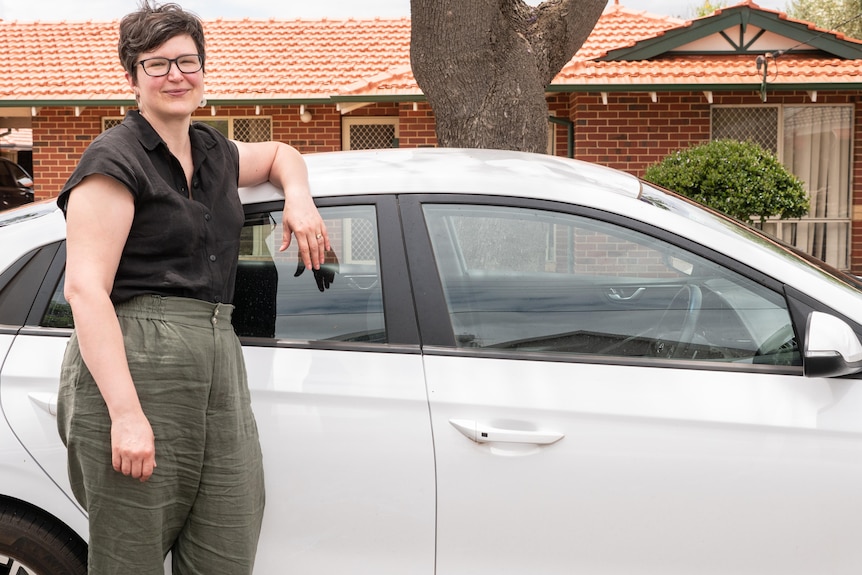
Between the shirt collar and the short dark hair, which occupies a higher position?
the short dark hair

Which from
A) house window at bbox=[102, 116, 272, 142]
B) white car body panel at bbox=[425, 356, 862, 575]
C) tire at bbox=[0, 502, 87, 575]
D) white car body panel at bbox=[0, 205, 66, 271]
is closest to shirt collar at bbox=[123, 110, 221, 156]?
white car body panel at bbox=[0, 205, 66, 271]

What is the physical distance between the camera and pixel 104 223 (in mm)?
1897

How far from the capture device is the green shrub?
9109 millimetres

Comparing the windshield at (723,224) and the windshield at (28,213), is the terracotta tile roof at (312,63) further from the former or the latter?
the windshield at (28,213)

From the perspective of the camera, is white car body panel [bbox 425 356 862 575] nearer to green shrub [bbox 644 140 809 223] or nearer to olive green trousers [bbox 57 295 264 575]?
olive green trousers [bbox 57 295 264 575]

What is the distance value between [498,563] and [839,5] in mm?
37551

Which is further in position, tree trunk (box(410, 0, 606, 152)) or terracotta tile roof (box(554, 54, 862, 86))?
terracotta tile roof (box(554, 54, 862, 86))

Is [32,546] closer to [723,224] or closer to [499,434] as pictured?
[499,434]

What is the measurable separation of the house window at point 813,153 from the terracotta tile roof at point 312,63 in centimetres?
75

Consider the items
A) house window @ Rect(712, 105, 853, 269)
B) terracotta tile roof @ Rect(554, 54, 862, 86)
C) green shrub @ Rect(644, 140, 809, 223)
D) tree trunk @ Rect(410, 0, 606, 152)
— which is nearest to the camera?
→ tree trunk @ Rect(410, 0, 606, 152)

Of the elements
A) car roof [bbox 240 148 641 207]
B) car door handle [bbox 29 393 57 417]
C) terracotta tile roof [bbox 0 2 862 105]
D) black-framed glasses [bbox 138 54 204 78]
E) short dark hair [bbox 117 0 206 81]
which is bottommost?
car door handle [bbox 29 393 57 417]

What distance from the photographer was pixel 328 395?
232 cm

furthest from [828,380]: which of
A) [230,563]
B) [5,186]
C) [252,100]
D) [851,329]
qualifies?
[5,186]

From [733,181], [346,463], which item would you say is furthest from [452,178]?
[733,181]
